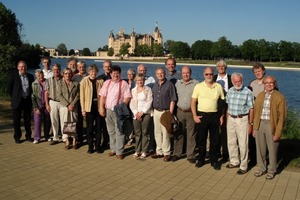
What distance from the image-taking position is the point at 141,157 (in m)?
6.80

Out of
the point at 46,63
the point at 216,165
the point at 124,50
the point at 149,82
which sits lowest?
the point at 216,165

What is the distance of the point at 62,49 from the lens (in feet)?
646

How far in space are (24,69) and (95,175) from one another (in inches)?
141

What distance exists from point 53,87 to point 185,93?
10.3 ft

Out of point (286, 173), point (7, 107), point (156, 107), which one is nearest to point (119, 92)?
point (156, 107)

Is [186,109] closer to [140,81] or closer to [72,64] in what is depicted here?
[140,81]

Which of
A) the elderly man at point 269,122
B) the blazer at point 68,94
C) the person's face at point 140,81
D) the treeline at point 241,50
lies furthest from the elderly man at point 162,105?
the treeline at point 241,50

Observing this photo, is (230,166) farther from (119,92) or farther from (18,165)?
(18,165)

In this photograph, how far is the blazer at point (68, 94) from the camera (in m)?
7.31

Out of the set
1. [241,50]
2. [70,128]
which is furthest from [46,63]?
[241,50]

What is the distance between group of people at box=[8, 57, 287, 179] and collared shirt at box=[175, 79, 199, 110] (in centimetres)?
2

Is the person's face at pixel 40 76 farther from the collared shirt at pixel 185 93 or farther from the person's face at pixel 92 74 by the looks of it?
the collared shirt at pixel 185 93

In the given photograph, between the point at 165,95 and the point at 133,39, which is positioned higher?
the point at 133,39

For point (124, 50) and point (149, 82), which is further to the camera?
point (124, 50)
